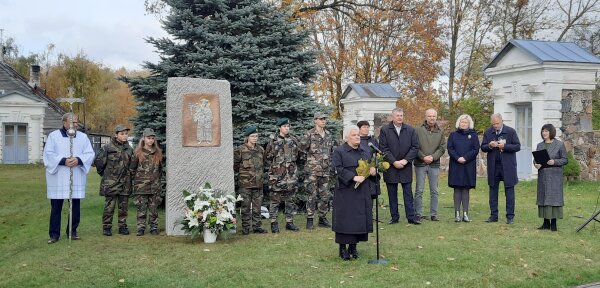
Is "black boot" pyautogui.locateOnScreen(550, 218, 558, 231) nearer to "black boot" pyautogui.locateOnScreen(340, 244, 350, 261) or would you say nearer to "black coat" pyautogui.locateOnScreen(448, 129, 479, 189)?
"black coat" pyautogui.locateOnScreen(448, 129, 479, 189)

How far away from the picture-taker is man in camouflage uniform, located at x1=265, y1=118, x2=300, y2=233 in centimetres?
1007

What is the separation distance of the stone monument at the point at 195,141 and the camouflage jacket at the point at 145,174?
0.98ft

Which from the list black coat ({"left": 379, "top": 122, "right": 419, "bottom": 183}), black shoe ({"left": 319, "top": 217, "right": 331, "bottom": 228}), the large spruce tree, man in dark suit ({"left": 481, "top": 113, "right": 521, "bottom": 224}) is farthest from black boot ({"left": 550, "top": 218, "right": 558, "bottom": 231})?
the large spruce tree

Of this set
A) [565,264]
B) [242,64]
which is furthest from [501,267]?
[242,64]

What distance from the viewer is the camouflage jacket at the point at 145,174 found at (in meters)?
9.80

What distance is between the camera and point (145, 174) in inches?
387

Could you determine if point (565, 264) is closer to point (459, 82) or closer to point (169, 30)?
point (169, 30)

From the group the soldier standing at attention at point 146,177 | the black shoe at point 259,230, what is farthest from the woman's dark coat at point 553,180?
the soldier standing at attention at point 146,177

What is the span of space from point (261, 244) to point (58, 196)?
10.1ft

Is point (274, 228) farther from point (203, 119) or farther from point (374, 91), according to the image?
point (374, 91)

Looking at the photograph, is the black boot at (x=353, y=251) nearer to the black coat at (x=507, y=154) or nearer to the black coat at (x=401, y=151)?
the black coat at (x=401, y=151)

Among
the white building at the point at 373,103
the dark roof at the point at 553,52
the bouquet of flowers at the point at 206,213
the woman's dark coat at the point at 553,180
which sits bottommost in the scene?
the bouquet of flowers at the point at 206,213

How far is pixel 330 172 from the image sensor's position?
1064 centimetres

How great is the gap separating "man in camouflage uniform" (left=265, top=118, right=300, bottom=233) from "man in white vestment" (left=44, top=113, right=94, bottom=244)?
2.81m
